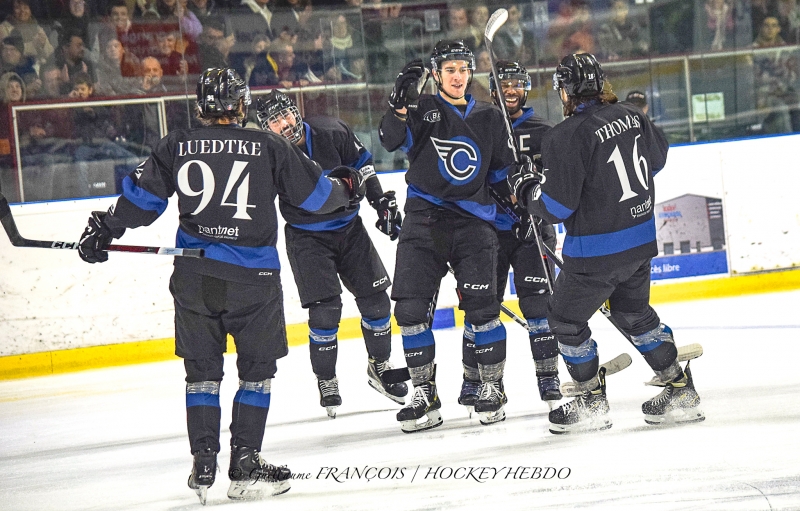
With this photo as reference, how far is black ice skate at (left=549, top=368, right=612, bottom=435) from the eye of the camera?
10.6 ft

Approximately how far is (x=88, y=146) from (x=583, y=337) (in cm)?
407

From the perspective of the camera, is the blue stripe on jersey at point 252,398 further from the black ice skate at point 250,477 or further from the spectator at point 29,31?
the spectator at point 29,31

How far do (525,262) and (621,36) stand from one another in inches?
155

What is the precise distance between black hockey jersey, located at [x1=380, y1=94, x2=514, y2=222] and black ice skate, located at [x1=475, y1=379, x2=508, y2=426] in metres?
0.62

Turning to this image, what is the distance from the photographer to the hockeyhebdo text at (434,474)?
2.72 meters

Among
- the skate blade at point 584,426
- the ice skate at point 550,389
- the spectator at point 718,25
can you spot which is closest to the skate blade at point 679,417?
the skate blade at point 584,426

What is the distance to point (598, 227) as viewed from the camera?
3.07 meters

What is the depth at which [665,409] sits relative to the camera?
3205 millimetres

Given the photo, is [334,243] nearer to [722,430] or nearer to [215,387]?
[215,387]

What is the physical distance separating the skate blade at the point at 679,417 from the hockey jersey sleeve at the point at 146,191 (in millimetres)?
1758

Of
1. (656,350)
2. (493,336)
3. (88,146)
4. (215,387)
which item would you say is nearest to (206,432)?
(215,387)

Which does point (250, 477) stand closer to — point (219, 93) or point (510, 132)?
point (219, 93)

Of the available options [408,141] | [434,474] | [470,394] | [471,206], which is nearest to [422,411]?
[470,394]

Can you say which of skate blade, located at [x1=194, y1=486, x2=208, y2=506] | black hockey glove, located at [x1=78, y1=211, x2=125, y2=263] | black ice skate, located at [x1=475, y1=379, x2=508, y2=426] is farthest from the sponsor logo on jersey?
skate blade, located at [x1=194, y1=486, x2=208, y2=506]
